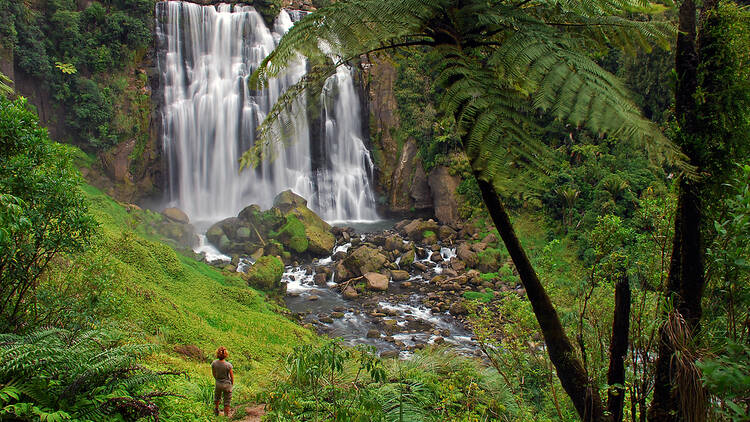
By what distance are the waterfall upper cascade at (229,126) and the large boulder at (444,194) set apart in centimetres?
346

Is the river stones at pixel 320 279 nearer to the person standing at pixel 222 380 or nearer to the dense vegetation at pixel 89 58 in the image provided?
the person standing at pixel 222 380

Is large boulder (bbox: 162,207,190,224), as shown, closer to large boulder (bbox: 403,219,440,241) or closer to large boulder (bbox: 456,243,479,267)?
large boulder (bbox: 403,219,440,241)

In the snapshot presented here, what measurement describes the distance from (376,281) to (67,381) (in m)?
10.9

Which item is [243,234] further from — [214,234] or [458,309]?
[458,309]

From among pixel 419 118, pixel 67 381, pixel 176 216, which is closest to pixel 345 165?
pixel 419 118

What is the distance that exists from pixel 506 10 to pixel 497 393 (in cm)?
351

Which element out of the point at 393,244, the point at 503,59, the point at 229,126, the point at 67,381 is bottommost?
the point at 393,244

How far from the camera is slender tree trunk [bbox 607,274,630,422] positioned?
210cm

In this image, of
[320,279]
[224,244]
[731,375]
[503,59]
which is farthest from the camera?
→ [224,244]

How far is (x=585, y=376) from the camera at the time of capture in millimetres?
2197

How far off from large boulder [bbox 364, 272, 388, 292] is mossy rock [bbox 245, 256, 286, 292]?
261 cm

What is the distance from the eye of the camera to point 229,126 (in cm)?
1998

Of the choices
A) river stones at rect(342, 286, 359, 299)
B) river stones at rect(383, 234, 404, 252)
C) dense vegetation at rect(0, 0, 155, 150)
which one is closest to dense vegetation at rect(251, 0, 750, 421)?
river stones at rect(342, 286, 359, 299)

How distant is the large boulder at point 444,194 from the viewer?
62.7 feet
